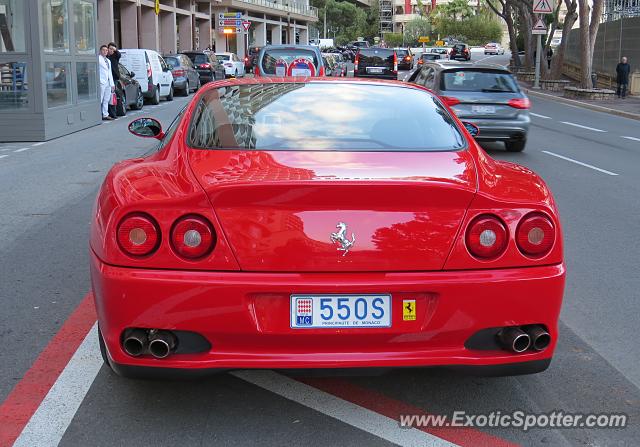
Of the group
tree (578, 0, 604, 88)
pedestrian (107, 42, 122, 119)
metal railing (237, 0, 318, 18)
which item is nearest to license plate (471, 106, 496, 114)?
pedestrian (107, 42, 122, 119)

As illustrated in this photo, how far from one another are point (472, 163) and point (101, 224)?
66.2 inches

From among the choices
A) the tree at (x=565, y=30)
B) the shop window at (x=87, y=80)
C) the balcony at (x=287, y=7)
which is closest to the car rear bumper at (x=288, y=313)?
the shop window at (x=87, y=80)

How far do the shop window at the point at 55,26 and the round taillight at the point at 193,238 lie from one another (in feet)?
44.0

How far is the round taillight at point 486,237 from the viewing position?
3453mm

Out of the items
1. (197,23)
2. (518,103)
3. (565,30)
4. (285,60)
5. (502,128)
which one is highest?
(197,23)

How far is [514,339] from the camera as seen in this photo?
348 cm

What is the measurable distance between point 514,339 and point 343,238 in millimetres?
816

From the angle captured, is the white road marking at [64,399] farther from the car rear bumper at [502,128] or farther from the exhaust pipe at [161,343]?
the car rear bumper at [502,128]

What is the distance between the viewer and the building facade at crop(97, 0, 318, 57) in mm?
51312

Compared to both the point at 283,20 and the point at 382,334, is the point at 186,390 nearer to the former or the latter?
the point at 382,334

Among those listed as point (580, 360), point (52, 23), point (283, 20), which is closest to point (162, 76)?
point (52, 23)

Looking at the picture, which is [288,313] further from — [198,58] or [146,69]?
[198,58]

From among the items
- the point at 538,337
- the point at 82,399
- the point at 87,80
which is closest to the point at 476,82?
the point at 87,80

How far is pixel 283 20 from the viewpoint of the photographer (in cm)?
10025
